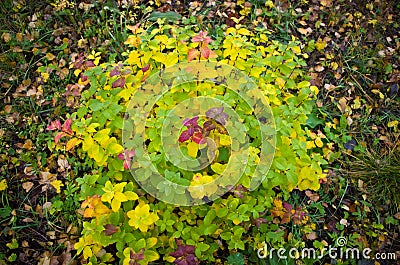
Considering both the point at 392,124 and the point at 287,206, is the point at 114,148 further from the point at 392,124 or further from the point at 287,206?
the point at 392,124

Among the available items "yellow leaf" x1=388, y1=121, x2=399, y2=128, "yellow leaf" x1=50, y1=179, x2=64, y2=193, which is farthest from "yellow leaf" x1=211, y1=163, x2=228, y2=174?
"yellow leaf" x1=388, y1=121, x2=399, y2=128

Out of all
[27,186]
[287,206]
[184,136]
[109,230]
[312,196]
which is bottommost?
[312,196]

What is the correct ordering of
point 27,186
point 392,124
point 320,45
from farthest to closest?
point 320,45 < point 392,124 < point 27,186

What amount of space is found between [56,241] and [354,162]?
2136mm

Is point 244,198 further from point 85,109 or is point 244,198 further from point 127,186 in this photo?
point 85,109

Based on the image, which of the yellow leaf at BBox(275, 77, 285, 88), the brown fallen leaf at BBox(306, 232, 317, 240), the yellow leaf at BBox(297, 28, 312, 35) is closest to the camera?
the yellow leaf at BBox(275, 77, 285, 88)

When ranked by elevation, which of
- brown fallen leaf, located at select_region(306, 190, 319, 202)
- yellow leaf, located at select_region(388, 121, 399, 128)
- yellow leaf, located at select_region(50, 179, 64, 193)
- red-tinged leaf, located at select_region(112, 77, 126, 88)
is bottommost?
brown fallen leaf, located at select_region(306, 190, 319, 202)

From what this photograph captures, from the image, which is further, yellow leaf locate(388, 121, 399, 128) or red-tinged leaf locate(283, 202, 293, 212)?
yellow leaf locate(388, 121, 399, 128)

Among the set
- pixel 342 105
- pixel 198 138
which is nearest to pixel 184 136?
pixel 198 138

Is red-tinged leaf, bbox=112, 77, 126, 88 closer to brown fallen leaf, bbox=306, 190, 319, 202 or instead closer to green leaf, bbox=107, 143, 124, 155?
green leaf, bbox=107, 143, 124, 155

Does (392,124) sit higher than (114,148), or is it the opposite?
(114,148)

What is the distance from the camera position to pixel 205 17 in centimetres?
342

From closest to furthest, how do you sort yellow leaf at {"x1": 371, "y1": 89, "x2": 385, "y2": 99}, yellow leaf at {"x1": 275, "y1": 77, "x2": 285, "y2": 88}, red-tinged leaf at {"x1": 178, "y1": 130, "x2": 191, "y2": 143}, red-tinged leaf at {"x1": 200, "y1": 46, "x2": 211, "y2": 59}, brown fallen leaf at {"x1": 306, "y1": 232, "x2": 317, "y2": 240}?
1. red-tinged leaf at {"x1": 178, "y1": 130, "x2": 191, "y2": 143}
2. red-tinged leaf at {"x1": 200, "y1": 46, "x2": 211, "y2": 59}
3. yellow leaf at {"x1": 275, "y1": 77, "x2": 285, "y2": 88}
4. brown fallen leaf at {"x1": 306, "y1": 232, "x2": 317, "y2": 240}
5. yellow leaf at {"x1": 371, "y1": 89, "x2": 385, "y2": 99}

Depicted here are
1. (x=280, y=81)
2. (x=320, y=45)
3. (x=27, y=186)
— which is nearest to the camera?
(x=280, y=81)
